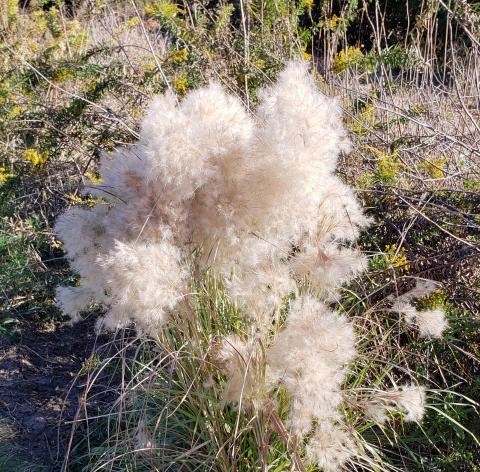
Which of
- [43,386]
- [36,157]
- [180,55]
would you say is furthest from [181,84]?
[43,386]

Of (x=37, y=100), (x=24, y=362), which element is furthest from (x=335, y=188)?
(x=37, y=100)

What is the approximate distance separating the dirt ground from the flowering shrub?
99 centimetres

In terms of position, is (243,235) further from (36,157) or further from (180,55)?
(36,157)

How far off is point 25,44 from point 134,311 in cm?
481

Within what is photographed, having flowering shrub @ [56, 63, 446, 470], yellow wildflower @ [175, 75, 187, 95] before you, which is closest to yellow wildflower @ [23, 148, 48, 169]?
yellow wildflower @ [175, 75, 187, 95]

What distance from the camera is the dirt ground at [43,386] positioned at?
105 inches

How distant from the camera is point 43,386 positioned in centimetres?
301

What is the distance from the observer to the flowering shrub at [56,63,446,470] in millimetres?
1606

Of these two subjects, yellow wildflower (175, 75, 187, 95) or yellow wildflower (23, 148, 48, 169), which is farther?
yellow wildflower (23, 148, 48, 169)

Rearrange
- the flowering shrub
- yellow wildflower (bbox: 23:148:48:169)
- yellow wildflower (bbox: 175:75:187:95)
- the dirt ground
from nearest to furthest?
the flowering shrub → the dirt ground → yellow wildflower (bbox: 175:75:187:95) → yellow wildflower (bbox: 23:148:48:169)

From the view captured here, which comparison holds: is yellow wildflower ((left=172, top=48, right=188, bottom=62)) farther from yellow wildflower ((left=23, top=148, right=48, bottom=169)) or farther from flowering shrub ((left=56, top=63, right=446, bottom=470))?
flowering shrub ((left=56, top=63, right=446, bottom=470))

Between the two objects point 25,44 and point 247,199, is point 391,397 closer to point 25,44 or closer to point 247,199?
point 247,199

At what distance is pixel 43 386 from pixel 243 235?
1757mm

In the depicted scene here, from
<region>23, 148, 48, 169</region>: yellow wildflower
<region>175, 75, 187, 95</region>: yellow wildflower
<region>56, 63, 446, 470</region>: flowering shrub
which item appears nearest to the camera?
<region>56, 63, 446, 470</region>: flowering shrub
